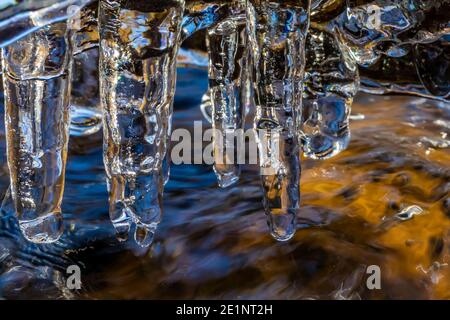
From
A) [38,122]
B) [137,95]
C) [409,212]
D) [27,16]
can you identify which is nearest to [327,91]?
[409,212]

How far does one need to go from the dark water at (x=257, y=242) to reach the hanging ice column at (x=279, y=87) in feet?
0.52

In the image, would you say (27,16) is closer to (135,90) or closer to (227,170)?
(135,90)

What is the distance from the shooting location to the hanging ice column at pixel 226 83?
2.32 m

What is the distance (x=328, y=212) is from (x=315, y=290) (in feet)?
1.22

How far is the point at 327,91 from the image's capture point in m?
2.49

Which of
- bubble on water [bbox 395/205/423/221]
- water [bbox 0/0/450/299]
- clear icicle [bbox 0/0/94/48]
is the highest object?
clear icicle [bbox 0/0/94/48]

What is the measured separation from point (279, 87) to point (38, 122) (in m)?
0.54

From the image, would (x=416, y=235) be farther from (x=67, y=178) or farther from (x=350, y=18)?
(x=67, y=178)

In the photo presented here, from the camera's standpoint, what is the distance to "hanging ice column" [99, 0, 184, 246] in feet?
5.69

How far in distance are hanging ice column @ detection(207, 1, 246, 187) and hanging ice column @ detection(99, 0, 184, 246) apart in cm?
50

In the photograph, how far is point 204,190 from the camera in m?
2.31

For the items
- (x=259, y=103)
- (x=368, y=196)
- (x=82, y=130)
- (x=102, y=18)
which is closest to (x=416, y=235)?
(x=368, y=196)

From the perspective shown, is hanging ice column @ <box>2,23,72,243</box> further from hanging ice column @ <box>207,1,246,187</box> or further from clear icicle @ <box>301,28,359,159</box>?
clear icicle @ <box>301,28,359,159</box>

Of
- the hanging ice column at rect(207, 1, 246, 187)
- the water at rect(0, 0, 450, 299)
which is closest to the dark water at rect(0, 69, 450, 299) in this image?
the water at rect(0, 0, 450, 299)
